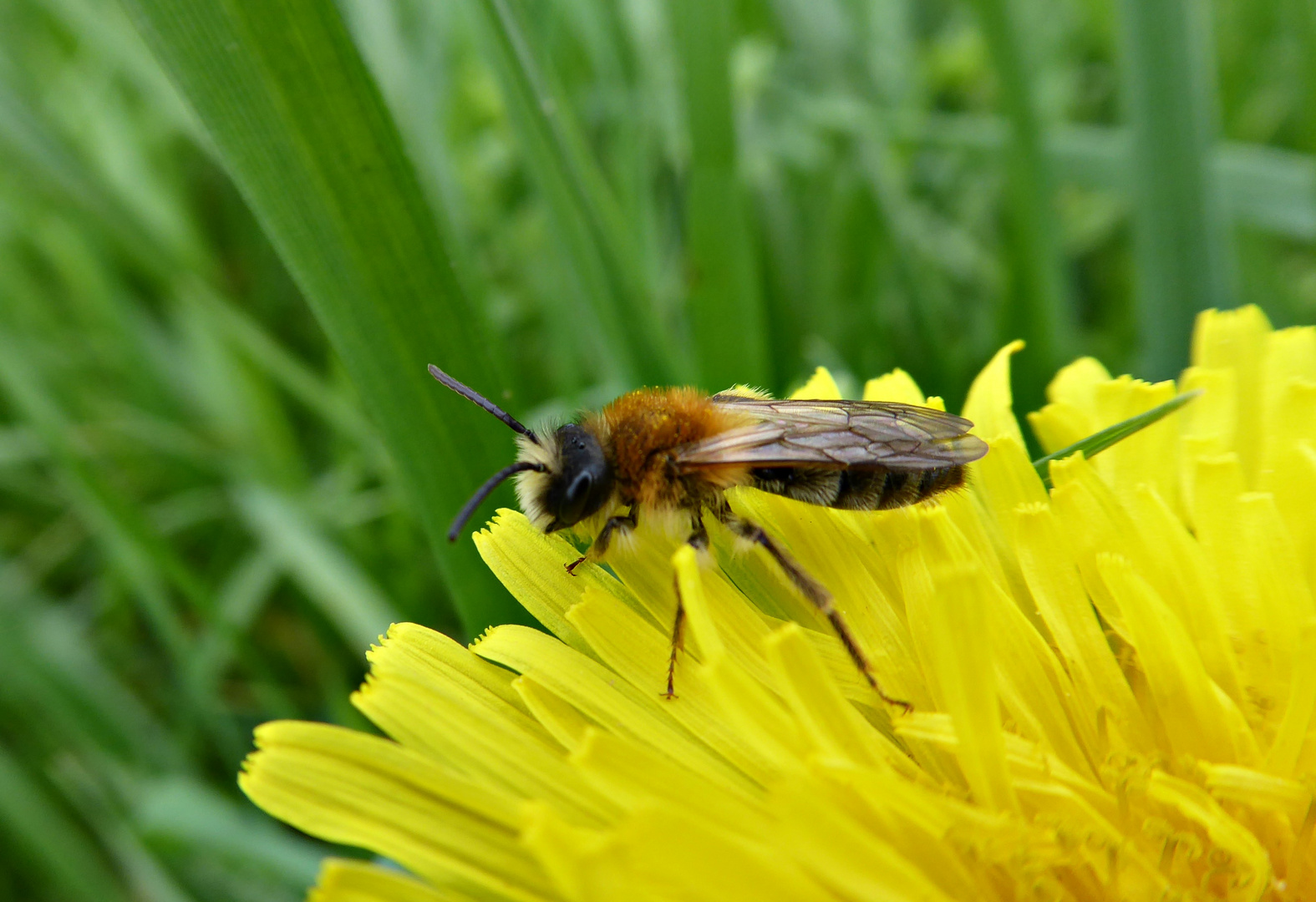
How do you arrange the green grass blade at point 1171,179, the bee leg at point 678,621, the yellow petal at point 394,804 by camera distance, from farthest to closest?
the green grass blade at point 1171,179
the bee leg at point 678,621
the yellow petal at point 394,804

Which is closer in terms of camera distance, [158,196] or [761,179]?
[761,179]

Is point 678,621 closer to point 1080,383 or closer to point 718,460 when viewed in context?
point 718,460

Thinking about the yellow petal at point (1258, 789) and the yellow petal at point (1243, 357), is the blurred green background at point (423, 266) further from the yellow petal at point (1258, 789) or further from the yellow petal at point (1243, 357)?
the yellow petal at point (1258, 789)

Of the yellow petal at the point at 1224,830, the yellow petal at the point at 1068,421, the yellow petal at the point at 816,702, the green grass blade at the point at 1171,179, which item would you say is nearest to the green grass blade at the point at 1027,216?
the green grass blade at the point at 1171,179

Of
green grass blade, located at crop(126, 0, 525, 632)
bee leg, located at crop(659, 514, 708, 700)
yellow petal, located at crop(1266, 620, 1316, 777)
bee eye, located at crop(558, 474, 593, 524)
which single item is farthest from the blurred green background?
yellow petal, located at crop(1266, 620, 1316, 777)

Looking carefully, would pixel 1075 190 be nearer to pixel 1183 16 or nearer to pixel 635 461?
pixel 1183 16

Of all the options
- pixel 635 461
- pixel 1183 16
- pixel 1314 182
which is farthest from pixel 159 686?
pixel 1314 182
